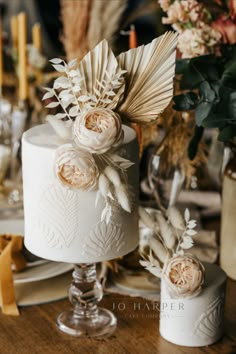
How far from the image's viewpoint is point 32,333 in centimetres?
121

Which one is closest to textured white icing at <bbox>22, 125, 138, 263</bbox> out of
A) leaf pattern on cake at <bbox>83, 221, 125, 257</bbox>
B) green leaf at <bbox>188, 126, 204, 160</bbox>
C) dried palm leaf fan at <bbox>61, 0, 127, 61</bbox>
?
leaf pattern on cake at <bbox>83, 221, 125, 257</bbox>

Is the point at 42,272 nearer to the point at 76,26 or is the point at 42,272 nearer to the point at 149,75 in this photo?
→ the point at 149,75

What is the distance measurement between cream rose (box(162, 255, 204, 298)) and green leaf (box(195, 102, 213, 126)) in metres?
0.23

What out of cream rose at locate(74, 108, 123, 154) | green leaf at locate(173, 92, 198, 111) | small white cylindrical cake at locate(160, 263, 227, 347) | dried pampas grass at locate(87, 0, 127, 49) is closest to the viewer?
cream rose at locate(74, 108, 123, 154)

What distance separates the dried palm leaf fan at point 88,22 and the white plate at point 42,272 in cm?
54

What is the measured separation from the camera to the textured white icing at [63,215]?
43.6 inches

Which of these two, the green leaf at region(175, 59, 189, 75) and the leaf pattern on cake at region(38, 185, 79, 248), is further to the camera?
the green leaf at region(175, 59, 189, 75)

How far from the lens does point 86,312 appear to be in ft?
4.14

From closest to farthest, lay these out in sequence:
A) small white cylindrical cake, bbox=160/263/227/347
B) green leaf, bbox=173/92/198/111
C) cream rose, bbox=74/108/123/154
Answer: cream rose, bbox=74/108/123/154
small white cylindrical cake, bbox=160/263/227/347
green leaf, bbox=173/92/198/111

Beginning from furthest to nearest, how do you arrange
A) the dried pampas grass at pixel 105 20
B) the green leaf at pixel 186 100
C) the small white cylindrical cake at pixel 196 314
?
the dried pampas grass at pixel 105 20 < the green leaf at pixel 186 100 < the small white cylindrical cake at pixel 196 314

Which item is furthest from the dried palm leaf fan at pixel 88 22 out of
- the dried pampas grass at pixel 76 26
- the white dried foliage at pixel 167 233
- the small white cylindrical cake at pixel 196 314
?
the small white cylindrical cake at pixel 196 314

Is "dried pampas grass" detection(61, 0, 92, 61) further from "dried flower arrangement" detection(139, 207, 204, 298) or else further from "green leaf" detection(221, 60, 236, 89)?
"dried flower arrangement" detection(139, 207, 204, 298)

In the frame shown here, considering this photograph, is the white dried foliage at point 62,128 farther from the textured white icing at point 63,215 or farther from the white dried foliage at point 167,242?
the white dried foliage at point 167,242

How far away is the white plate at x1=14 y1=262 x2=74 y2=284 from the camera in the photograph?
1.35 m
